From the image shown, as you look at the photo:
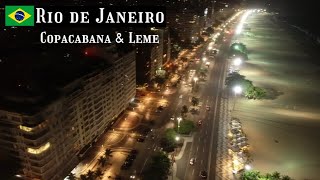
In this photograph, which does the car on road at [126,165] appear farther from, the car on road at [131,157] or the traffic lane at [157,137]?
the traffic lane at [157,137]

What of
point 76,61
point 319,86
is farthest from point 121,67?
point 319,86

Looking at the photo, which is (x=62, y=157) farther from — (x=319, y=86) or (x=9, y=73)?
(x=319, y=86)

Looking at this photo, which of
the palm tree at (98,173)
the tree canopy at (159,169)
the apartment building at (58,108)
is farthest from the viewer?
the palm tree at (98,173)

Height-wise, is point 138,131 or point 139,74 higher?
point 139,74

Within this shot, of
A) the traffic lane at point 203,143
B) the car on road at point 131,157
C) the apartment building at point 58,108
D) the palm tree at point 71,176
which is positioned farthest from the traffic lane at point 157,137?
the palm tree at point 71,176

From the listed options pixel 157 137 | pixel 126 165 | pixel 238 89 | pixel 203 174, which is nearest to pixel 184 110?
pixel 157 137

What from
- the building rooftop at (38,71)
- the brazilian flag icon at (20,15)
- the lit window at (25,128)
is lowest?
the lit window at (25,128)

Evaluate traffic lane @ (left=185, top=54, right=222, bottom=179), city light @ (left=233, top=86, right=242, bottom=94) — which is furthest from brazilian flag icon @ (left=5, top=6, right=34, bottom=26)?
city light @ (left=233, top=86, right=242, bottom=94)
